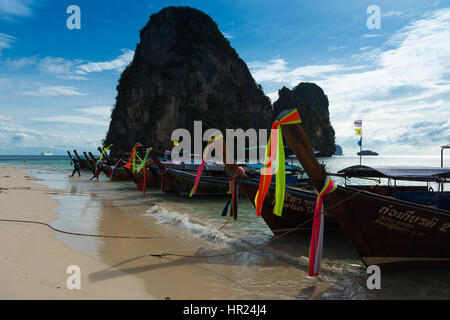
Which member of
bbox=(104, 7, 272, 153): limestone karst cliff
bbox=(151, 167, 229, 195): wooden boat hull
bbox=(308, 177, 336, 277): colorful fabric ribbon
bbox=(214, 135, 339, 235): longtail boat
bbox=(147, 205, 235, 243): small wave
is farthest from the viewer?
bbox=(104, 7, 272, 153): limestone karst cliff

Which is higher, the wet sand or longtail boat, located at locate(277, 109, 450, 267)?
longtail boat, located at locate(277, 109, 450, 267)

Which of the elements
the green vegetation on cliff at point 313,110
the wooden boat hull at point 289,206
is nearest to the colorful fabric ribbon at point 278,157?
the wooden boat hull at point 289,206

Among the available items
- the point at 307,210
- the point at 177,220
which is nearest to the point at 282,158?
the point at 307,210

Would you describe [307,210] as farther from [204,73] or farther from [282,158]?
[204,73]

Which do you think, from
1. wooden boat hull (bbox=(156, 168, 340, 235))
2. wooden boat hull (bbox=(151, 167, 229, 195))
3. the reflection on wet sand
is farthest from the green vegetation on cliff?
the reflection on wet sand

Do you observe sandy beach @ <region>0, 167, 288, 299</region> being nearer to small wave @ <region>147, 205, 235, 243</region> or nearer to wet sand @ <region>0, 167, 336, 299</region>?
wet sand @ <region>0, 167, 336, 299</region>

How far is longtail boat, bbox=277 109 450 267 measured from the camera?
4.56 meters

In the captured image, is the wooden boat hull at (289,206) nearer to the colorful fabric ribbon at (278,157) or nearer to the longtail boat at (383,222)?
the longtail boat at (383,222)

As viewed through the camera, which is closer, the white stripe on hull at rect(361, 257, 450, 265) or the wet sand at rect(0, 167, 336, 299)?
the wet sand at rect(0, 167, 336, 299)

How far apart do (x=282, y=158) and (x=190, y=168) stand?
14.9 metres

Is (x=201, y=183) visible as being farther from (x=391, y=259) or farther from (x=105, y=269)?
(x=391, y=259)

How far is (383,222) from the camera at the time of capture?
477 cm

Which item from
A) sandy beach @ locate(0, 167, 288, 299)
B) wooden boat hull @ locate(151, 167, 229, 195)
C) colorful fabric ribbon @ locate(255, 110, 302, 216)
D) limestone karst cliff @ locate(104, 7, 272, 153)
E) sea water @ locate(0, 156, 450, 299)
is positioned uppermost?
limestone karst cliff @ locate(104, 7, 272, 153)

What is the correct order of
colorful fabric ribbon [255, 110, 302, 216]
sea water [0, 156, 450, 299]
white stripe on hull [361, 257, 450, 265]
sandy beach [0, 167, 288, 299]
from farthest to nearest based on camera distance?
white stripe on hull [361, 257, 450, 265]
sea water [0, 156, 450, 299]
colorful fabric ribbon [255, 110, 302, 216]
sandy beach [0, 167, 288, 299]
